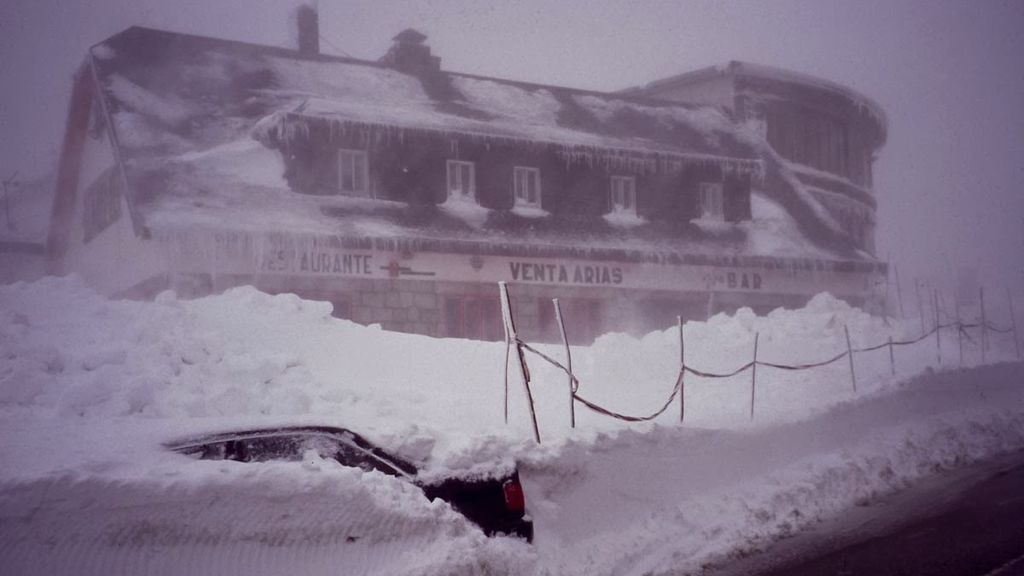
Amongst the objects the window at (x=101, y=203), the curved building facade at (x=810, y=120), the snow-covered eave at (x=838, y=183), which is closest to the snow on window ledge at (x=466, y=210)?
the window at (x=101, y=203)

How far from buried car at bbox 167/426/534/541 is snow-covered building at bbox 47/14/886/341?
508 inches

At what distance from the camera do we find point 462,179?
22750mm

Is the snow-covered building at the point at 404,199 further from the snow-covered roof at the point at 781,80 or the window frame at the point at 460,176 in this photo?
the snow-covered roof at the point at 781,80

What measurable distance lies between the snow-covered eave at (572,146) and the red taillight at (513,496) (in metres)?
15.8

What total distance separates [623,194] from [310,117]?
8596 mm

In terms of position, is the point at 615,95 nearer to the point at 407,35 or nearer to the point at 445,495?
the point at 407,35

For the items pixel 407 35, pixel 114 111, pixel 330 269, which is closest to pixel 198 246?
pixel 330 269

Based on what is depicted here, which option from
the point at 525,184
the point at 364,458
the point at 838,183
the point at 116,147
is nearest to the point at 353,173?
the point at 525,184

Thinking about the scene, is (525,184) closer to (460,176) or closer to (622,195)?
(460,176)

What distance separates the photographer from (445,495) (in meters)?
6.03

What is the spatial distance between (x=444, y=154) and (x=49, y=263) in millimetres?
10666

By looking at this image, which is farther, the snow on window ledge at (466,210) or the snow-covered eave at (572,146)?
the snow on window ledge at (466,210)

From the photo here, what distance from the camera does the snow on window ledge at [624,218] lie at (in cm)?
2388

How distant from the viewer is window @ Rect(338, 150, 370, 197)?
21.2 metres
